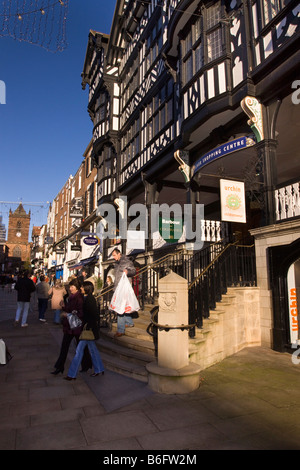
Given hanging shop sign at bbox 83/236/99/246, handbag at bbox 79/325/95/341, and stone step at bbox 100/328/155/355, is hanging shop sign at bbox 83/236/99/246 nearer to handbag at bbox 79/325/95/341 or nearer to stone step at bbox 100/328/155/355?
stone step at bbox 100/328/155/355

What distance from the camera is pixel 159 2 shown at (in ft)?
43.7

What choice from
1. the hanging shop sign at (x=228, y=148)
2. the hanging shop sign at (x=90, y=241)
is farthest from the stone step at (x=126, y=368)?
the hanging shop sign at (x=90, y=241)

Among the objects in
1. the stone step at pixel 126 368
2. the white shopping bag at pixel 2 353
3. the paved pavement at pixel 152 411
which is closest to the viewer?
the paved pavement at pixel 152 411

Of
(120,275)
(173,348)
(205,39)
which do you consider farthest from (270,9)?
(173,348)

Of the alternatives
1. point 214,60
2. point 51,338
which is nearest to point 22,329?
point 51,338

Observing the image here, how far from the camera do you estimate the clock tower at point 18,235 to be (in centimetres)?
10431

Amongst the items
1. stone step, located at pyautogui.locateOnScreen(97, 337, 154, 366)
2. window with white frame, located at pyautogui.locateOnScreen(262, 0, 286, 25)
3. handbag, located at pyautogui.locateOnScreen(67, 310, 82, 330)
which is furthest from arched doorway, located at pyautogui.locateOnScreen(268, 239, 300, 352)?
window with white frame, located at pyautogui.locateOnScreen(262, 0, 286, 25)

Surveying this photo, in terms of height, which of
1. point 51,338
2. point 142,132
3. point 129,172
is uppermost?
point 142,132

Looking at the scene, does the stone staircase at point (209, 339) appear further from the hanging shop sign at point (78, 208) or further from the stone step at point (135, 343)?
the hanging shop sign at point (78, 208)

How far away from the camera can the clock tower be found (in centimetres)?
10431

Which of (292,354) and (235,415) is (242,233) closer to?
(292,354)

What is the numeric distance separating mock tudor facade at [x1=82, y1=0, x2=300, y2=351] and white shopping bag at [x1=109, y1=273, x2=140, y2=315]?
9.79ft

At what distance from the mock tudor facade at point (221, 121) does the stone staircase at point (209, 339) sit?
0.37 meters

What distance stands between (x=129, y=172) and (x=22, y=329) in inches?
372
